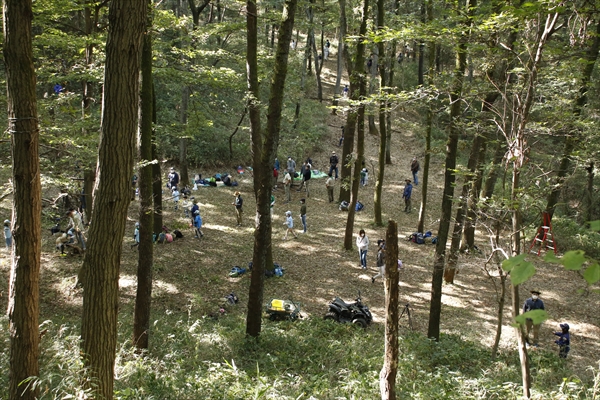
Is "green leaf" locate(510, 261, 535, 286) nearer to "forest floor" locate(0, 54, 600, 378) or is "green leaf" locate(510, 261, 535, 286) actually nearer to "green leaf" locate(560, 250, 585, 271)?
"green leaf" locate(560, 250, 585, 271)

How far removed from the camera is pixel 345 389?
631cm

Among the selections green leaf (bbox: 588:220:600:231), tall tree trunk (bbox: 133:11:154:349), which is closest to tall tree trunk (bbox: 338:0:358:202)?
tall tree trunk (bbox: 133:11:154:349)

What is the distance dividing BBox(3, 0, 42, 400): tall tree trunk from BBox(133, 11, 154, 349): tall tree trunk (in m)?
3.07

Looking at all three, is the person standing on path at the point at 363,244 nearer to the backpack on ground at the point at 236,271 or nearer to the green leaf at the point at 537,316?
the backpack on ground at the point at 236,271

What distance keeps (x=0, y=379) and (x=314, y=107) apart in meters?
29.3

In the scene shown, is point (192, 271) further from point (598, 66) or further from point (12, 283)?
point (598, 66)

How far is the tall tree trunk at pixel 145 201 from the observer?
8258 millimetres

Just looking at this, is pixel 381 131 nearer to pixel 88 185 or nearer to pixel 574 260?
pixel 88 185

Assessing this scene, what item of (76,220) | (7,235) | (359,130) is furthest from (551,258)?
(7,235)

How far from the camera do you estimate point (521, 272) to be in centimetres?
171

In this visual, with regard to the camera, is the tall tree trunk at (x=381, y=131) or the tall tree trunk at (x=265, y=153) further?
the tall tree trunk at (x=381, y=131)

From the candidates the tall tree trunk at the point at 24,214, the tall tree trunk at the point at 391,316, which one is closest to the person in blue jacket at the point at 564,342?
the tall tree trunk at the point at 391,316

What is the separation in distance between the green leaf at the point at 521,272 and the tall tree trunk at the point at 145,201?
7.16 m

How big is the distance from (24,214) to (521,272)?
4978 mm
